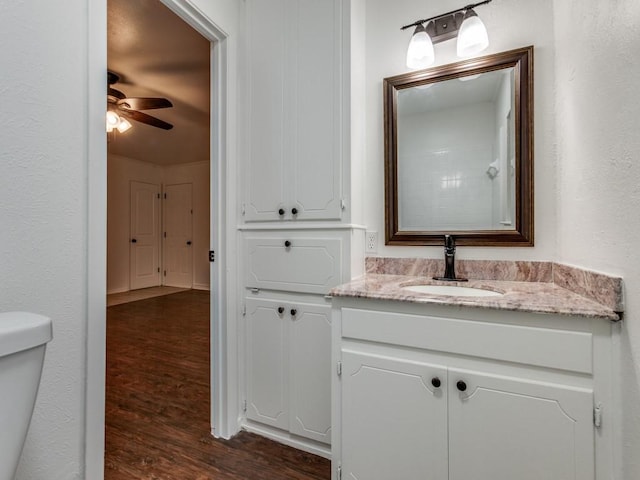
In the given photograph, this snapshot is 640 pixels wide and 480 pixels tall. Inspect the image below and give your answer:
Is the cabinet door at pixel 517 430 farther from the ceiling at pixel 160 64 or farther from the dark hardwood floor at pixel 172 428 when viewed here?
the ceiling at pixel 160 64

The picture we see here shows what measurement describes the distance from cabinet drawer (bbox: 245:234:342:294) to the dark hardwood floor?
82 centimetres

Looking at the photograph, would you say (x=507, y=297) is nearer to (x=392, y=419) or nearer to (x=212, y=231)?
(x=392, y=419)

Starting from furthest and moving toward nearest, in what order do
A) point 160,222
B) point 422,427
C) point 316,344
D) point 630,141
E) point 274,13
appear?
point 160,222, point 274,13, point 316,344, point 422,427, point 630,141

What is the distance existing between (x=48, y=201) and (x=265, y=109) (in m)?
1.08

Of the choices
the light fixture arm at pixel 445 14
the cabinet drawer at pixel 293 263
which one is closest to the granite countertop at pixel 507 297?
the cabinet drawer at pixel 293 263

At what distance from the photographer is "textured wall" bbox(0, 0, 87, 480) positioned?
85cm

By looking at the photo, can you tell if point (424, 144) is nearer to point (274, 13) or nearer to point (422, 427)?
point (274, 13)

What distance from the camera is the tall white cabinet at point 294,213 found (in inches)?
58.6

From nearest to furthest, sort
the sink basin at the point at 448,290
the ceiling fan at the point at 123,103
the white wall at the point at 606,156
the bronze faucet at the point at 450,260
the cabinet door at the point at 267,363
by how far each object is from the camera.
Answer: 1. the white wall at the point at 606,156
2. the sink basin at the point at 448,290
3. the bronze faucet at the point at 450,260
4. the cabinet door at the point at 267,363
5. the ceiling fan at the point at 123,103

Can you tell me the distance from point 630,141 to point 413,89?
39.8 inches

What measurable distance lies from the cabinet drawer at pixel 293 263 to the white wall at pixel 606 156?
3.09 feet

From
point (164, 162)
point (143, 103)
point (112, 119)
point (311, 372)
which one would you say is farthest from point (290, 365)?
point (164, 162)

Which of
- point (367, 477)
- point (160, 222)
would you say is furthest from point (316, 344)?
point (160, 222)

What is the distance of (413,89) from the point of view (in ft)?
5.26
